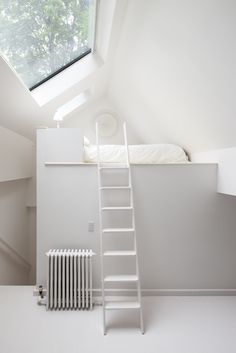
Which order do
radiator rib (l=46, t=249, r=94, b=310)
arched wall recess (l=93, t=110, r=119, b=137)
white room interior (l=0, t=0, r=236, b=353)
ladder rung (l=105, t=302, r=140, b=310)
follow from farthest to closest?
arched wall recess (l=93, t=110, r=119, b=137), radiator rib (l=46, t=249, r=94, b=310), ladder rung (l=105, t=302, r=140, b=310), white room interior (l=0, t=0, r=236, b=353)

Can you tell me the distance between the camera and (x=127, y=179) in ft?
10.1

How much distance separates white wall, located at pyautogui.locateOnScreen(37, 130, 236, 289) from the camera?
119 inches

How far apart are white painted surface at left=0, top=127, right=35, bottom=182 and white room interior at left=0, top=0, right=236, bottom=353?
0.03 metres

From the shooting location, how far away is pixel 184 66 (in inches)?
89.9

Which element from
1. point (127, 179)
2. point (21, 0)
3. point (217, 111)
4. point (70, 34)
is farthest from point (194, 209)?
point (21, 0)

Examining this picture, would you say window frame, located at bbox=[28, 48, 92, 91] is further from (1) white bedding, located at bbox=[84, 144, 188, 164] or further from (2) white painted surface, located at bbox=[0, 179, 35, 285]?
(2) white painted surface, located at bbox=[0, 179, 35, 285]

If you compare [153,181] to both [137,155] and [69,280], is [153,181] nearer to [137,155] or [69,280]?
[137,155]

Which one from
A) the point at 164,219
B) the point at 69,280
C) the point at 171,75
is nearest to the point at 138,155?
the point at 164,219

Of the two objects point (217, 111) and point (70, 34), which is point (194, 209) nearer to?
point (217, 111)

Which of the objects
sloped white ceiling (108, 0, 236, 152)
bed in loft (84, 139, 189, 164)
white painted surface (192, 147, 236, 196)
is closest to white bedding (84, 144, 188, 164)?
bed in loft (84, 139, 189, 164)

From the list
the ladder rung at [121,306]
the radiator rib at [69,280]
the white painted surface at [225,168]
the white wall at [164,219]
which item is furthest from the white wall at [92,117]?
the ladder rung at [121,306]

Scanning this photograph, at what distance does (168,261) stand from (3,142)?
249 centimetres

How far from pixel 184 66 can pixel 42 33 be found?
57.0 inches

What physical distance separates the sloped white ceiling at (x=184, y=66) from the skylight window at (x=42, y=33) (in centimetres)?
49
